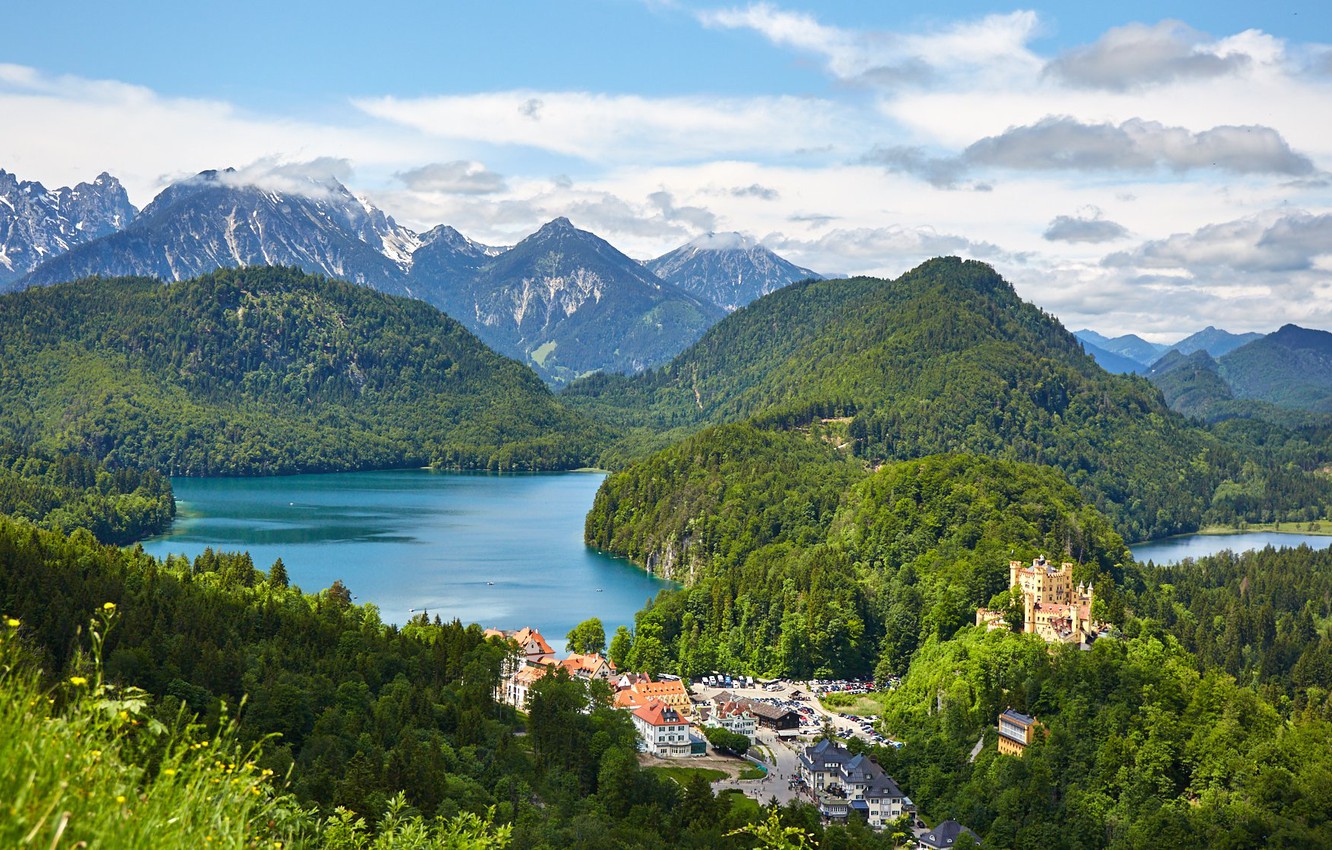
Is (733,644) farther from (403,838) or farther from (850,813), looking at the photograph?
(403,838)

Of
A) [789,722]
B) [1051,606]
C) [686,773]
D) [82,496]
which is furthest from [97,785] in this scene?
[82,496]

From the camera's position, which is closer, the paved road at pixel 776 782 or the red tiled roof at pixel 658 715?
the paved road at pixel 776 782

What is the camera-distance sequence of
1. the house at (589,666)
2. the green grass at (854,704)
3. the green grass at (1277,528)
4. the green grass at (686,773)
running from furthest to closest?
the green grass at (1277,528) → the green grass at (854,704) → the house at (589,666) → the green grass at (686,773)

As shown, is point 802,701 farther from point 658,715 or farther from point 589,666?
point 658,715

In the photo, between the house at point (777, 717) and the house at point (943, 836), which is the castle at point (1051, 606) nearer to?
the house at point (777, 717)

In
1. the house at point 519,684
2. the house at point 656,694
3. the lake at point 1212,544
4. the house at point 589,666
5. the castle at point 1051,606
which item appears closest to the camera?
the house at point 519,684

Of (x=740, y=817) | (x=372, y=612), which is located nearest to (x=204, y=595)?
(x=372, y=612)

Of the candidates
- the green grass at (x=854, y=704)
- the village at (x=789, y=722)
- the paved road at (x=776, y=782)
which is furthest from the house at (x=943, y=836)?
the green grass at (x=854, y=704)
